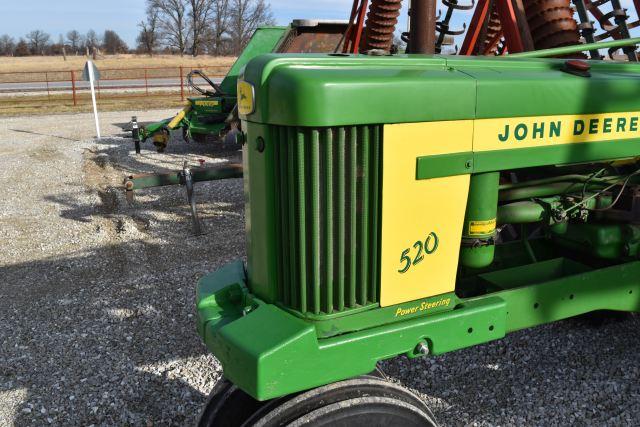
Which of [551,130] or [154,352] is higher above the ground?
[551,130]

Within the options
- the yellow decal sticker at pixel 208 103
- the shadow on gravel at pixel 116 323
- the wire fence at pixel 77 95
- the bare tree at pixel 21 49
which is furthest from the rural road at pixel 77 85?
the bare tree at pixel 21 49

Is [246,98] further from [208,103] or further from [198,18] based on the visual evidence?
[198,18]

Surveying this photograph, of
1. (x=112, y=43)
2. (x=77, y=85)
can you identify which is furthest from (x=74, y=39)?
(x=77, y=85)

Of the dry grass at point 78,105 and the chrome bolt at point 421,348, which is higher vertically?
the dry grass at point 78,105

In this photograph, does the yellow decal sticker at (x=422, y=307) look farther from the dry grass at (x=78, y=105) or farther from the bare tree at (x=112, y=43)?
the bare tree at (x=112, y=43)

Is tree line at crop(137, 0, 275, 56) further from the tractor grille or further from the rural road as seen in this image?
the tractor grille

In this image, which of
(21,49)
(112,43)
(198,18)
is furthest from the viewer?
(112,43)

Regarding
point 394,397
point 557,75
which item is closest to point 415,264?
point 394,397

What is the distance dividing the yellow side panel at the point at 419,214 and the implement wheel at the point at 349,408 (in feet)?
1.04

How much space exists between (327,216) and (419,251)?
0.42 meters

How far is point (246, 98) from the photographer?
2090 mm

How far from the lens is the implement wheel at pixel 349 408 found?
1.95 metres

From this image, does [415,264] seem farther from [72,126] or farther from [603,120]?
[72,126]

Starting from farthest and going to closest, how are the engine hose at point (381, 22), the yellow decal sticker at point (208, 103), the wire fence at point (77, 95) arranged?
the wire fence at point (77, 95) → the yellow decal sticker at point (208, 103) → the engine hose at point (381, 22)
